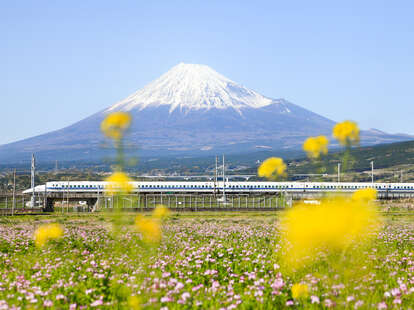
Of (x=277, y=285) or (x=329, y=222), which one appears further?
(x=277, y=285)

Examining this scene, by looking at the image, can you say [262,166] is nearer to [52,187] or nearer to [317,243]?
[317,243]

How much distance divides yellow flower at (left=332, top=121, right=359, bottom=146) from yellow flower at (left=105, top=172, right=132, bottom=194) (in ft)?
5.88

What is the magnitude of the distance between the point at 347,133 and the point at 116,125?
6.23 feet

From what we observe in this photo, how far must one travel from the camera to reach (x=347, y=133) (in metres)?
4.48

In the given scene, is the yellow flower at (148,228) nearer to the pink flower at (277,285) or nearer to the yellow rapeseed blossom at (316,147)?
the yellow rapeseed blossom at (316,147)

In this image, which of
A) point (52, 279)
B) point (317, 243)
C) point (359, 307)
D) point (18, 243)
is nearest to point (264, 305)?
point (359, 307)

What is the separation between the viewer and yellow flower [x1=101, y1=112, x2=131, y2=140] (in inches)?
164

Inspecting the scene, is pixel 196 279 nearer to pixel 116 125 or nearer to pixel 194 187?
pixel 116 125

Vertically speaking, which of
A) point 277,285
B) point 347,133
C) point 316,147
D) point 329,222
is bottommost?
point 277,285

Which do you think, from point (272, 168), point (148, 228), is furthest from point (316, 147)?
point (148, 228)

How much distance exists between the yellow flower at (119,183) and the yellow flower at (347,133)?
70.5 inches

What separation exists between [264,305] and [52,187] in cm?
8200

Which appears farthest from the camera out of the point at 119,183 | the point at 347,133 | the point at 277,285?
the point at 277,285

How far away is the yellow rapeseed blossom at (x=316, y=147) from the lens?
15.6 ft
